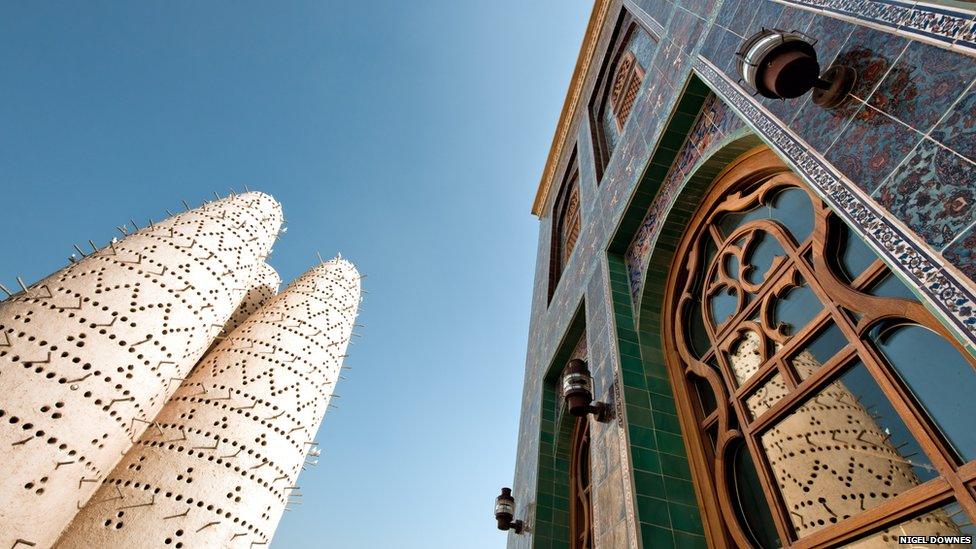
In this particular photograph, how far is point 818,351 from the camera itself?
5.97 ft

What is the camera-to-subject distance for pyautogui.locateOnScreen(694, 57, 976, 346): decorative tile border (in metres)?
1.00

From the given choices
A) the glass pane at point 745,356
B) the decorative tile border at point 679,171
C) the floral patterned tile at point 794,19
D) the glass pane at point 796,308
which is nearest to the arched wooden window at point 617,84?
the decorative tile border at point 679,171

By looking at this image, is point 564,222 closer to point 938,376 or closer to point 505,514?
point 505,514

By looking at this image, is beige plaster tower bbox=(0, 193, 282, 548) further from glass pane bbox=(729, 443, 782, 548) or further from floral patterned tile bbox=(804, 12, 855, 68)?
floral patterned tile bbox=(804, 12, 855, 68)

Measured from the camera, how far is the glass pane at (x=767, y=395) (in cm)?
200

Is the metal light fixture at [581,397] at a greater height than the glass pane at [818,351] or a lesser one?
greater

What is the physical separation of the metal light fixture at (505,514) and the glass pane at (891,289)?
383 centimetres

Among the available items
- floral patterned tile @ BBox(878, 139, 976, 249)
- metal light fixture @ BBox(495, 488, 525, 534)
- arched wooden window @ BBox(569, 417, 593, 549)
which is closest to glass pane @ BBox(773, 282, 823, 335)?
floral patterned tile @ BBox(878, 139, 976, 249)

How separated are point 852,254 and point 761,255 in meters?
0.58

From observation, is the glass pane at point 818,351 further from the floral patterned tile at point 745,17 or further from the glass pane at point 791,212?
the floral patterned tile at point 745,17

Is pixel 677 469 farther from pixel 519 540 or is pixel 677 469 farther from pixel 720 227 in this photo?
pixel 519 540

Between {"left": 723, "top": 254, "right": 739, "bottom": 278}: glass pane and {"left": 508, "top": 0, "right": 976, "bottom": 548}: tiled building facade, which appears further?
{"left": 723, "top": 254, "right": 739, "bottom": 278}: glass pane

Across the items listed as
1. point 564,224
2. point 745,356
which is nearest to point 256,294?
point 745,356

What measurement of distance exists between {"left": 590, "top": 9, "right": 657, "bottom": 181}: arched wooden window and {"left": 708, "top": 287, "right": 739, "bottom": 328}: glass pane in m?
3.03
